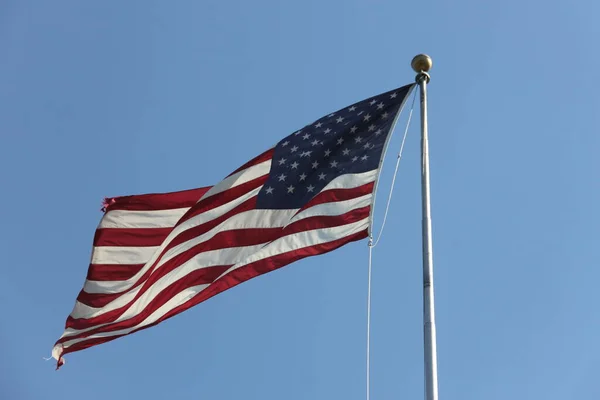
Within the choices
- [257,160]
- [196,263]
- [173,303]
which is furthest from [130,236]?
[257,160]

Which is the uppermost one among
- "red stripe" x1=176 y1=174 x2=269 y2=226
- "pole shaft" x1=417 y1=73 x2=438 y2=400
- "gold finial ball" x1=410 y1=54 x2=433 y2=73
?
"gold finial ball" x1=410 y1=54 x2=433 y2=73

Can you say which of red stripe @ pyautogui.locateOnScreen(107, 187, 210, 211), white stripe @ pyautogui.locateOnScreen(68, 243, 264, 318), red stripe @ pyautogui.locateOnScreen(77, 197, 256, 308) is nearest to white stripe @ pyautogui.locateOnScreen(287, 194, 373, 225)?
white stripe @ pyautogui.locateOnScreen(68, 243, 264, 318)

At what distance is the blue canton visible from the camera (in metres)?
16.6

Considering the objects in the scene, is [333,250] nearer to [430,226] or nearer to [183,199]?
[430,226]

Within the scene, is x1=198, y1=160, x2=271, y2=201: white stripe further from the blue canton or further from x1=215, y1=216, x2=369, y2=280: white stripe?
x1=215, y1=216, x2=369, y2=280: white stripe

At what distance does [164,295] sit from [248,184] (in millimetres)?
2431

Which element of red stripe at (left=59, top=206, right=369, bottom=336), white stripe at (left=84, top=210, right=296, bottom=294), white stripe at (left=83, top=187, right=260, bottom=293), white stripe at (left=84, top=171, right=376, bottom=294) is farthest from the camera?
white stripe at (left=83, top=187, right=260, bottom=293)

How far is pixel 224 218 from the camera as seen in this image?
16.9 metres

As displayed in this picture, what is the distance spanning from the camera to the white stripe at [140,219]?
17375 mm

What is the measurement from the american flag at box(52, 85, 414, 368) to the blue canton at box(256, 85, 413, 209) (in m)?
0.02

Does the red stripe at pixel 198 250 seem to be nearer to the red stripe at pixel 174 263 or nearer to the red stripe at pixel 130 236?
the red stripe at pixel 174 263

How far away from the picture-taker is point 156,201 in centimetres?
1756

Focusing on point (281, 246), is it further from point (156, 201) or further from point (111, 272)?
point (111, 272)

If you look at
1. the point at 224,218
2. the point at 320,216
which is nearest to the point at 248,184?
the point at 224,218
